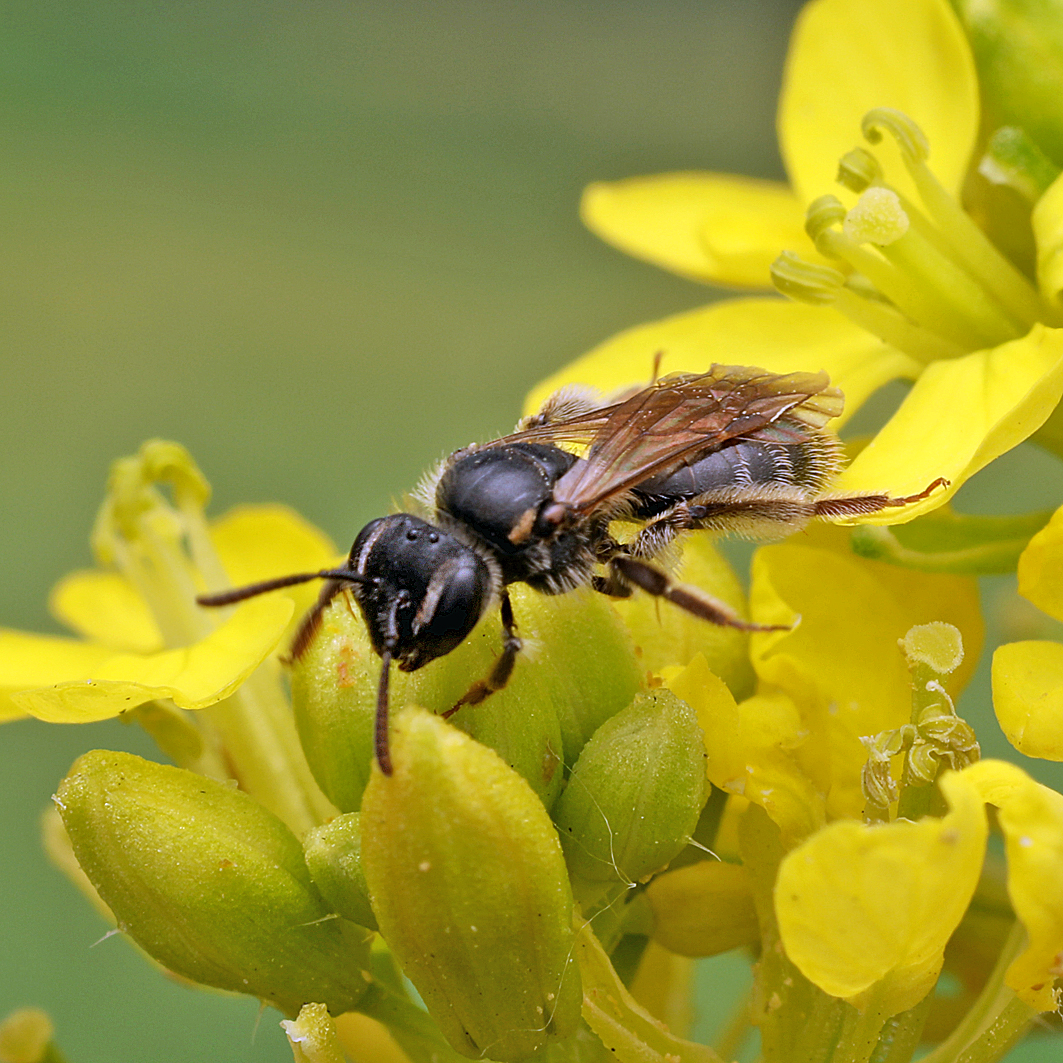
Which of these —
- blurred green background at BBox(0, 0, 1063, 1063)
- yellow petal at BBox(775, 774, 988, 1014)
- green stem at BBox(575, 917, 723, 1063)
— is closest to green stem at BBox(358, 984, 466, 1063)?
green stem at BBox(575, 917, 723, 1063)

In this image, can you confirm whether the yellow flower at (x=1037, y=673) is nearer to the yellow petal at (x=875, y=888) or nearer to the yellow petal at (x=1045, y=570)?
the yellow petal at (x=1045, y=570)

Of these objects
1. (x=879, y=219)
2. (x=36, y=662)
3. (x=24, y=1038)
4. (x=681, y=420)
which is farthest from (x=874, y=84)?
(x=24, y=1038)

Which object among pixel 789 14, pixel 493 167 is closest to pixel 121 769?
pixel 493 167

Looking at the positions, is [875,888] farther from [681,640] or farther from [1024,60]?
[1024,60]

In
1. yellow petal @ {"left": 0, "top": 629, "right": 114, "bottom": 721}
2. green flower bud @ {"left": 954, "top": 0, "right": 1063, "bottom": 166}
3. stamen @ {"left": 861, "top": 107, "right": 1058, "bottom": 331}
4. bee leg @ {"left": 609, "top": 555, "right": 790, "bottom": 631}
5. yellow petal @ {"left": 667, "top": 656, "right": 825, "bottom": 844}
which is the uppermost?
green flower bud @ {"left": 954, "top": 0, "right": 1063, "bottom": 166}

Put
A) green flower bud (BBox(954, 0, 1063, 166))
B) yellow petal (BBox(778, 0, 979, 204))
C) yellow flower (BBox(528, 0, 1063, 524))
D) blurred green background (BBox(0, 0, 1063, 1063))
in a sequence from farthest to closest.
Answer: blurred green background (BBox(0, 0, 1063, 1063)), yellow petal (BBox(778, 0, 979, 204)), green flower bud (BBox(954, 0, 1063, 166)), yellow flower (BBox(528, 0, 1063, 524))

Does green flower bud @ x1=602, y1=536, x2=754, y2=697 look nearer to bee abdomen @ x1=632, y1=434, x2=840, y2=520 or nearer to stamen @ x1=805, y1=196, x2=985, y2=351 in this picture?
bee abdomen @ x1=632, y1=434, x2=840, y2=520

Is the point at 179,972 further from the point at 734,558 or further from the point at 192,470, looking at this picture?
the point at 734,558

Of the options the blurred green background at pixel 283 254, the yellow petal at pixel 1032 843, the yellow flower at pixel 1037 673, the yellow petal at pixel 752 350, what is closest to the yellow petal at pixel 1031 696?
the yellow flower at pixel 1037 673
